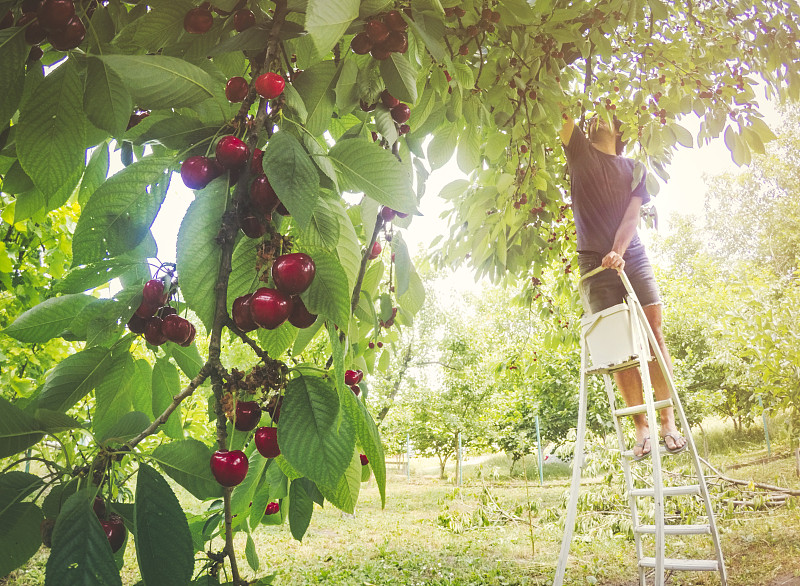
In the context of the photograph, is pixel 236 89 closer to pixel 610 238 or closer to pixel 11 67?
pixel 11 67

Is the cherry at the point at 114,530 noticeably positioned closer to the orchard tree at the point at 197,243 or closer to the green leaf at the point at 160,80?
the orchard tree at the point at 197,243

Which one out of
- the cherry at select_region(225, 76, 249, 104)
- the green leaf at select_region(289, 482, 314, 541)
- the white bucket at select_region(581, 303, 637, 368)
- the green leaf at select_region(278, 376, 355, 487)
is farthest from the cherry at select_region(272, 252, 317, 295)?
the white bucket at select_region(581, 303, 637, 368)

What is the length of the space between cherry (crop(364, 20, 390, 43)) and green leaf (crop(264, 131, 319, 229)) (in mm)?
249

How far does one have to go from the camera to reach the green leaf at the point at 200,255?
1.52 feet

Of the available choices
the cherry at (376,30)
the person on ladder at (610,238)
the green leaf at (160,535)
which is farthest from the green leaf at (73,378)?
the person on ladder at (610,238)

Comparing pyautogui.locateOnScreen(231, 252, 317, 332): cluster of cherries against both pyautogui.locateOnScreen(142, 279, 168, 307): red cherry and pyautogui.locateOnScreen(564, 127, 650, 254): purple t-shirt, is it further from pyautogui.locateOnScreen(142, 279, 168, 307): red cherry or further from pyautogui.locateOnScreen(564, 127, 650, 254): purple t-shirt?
pyautogui.locateOnScreen(564, 127, 650, 254): purple t-shirt

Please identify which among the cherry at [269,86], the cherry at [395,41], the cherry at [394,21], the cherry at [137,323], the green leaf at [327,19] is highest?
the cherry at [394,21]

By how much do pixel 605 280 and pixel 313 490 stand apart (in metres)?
2.02

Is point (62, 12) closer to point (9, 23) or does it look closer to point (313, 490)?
point (9, 23)

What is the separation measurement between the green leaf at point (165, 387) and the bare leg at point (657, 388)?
2169 mm

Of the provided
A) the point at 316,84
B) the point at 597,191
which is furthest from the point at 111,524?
the point at 597,191

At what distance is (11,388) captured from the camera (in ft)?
9.06

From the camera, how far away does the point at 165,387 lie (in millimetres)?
815

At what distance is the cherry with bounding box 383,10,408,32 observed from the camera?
2.13 ft
